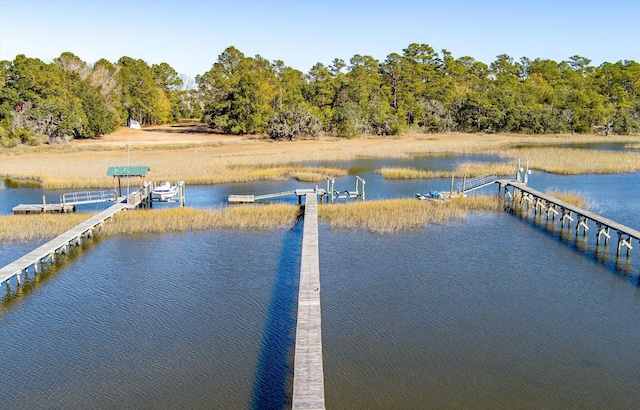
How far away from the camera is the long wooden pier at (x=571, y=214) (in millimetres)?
25678

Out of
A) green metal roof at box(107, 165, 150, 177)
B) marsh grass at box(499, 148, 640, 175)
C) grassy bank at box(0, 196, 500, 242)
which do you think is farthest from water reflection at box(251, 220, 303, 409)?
marsh grass at box(499, 148, 640, 175)

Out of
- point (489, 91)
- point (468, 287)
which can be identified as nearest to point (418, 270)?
point (468, 287)

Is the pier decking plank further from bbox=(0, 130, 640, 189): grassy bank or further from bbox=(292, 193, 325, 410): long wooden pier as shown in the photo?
bbox=(292, 193, 325, 410): long wooden pier

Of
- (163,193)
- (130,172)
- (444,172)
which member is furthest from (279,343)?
(444,172)

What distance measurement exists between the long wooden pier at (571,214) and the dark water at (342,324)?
35.6 inches

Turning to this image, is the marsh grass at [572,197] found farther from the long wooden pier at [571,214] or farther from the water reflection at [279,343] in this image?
the water reflection at [279,343]

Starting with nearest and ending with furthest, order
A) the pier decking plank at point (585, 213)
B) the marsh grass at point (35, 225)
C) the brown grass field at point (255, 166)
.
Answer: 1. the pier decking plank at point (585, 213)
2. the marsh grass at point (35, 225)
3. the brown grass field at point (255, 166)

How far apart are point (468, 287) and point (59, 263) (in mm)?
17614

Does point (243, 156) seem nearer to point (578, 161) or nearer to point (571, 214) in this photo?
point (578, 161)

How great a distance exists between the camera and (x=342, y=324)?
18375 mm

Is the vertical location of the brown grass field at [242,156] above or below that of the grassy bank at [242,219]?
above

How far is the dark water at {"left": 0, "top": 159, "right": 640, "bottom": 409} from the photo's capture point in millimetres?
14664

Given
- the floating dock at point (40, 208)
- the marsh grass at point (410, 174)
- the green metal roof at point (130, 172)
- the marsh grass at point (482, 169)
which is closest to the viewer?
the floating dock at point (40, 208)

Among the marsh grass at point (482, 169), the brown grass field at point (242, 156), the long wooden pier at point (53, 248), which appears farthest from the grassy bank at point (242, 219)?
the marsh grass at point (482, 169)
